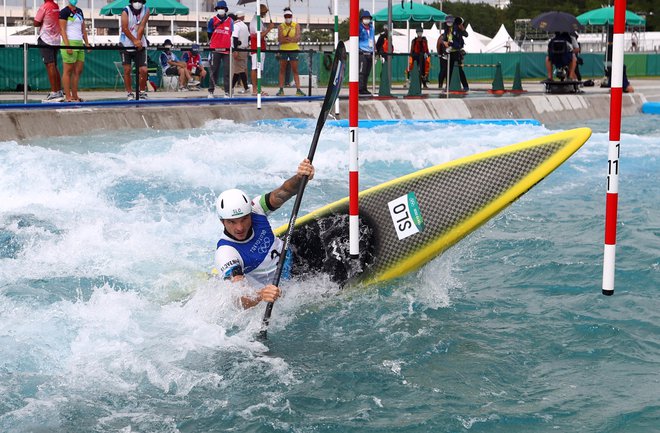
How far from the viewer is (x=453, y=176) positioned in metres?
6.89

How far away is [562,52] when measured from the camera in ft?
73.3

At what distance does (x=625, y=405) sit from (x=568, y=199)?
6.50 m

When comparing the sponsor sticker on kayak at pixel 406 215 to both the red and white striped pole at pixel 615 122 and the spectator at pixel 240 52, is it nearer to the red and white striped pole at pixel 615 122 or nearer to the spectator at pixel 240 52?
the red and white striped pole at pixel 615 122

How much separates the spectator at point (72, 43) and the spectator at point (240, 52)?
2.97 m

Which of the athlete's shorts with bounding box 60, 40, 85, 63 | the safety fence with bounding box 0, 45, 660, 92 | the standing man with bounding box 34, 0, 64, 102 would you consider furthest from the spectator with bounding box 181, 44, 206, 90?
the athlete's shorts with bounding box 60, 40, 85, 63

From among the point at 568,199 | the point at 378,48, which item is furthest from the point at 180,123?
the point at 378,48

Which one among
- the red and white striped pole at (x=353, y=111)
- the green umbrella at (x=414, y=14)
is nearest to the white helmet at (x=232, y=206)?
the red and white striped pole at (x=353, y=111)

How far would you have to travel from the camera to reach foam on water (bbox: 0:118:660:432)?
16.4ft

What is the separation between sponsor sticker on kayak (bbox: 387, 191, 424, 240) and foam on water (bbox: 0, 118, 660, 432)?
39 cm

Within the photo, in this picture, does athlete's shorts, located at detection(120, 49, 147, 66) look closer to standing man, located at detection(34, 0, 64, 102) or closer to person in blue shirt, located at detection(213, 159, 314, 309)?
standing man, located at detection(34, 0, 64, 102)

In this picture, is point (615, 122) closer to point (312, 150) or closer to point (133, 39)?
point (312, 150)

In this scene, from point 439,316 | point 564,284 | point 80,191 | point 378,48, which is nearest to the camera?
point 439,316

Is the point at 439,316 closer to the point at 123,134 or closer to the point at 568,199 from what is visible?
the point at 568,199

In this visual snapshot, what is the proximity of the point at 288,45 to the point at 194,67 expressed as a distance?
7.42 ft
